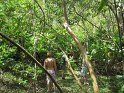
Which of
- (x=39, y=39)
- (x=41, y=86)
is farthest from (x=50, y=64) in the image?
(x=39, y=39)

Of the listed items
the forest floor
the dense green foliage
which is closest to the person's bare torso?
the dense green foliage

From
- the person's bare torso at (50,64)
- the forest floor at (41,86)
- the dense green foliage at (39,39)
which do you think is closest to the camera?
the person's bare torso at (50,64)

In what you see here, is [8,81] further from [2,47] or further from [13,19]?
[13,19]

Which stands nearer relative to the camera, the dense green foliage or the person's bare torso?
the person's bare torso

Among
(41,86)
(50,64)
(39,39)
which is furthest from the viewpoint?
(39,39)

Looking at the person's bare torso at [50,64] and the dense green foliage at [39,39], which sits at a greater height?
the dense green foliage at [39,39]

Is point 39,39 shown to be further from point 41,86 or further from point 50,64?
point 50,64

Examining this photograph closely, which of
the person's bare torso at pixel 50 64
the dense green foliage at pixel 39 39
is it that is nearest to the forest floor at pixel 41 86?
the dense green foliage at pixel 39 39

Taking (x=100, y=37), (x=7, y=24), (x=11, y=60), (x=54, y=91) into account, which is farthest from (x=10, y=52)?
(x=100, y=37)

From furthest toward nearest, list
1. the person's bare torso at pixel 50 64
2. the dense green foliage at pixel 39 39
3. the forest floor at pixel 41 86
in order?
the forest floor at pixel 41 86, the dense green foliage at pixel 39 39, the person's bare torso at pixel 50 64

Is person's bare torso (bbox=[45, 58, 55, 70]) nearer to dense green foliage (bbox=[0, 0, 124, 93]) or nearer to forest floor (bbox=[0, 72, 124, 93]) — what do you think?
dense green foliage (bbox=[0, 0, 124, 93])

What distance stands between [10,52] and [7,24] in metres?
1.24

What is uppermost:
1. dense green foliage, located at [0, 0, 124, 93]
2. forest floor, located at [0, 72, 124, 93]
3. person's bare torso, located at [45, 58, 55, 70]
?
dense green foliage, located at [0, 0, 124, 93]

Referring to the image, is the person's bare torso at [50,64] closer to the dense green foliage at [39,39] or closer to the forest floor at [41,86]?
the dense green foliage at [39,39]
